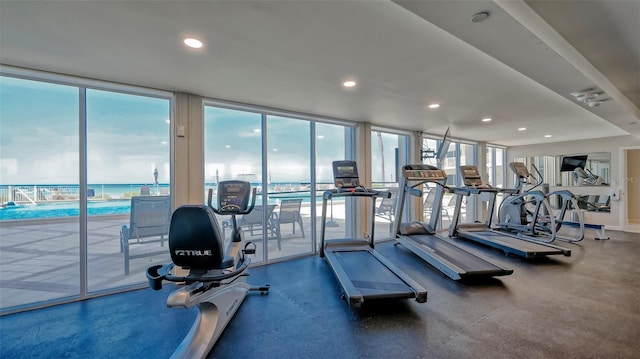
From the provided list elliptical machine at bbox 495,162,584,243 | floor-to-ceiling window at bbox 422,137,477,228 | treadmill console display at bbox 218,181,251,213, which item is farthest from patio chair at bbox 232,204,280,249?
elliptical machine at bbox 495,162,584,243

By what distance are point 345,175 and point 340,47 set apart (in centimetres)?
238

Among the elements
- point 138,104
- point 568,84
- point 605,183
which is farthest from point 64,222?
point 605,183

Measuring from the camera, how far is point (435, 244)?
466cm

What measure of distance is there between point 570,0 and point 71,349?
4.69m

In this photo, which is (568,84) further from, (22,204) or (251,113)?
(22,204)

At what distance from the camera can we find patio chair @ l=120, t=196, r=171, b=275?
358 centimetres

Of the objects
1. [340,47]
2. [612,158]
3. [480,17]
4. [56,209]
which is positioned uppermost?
[340,47]

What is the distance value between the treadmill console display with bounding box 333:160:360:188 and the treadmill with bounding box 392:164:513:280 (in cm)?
94

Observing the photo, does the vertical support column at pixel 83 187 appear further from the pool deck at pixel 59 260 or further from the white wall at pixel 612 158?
the white wall at pixel 612 158

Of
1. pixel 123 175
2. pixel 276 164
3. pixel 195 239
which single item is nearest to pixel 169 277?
pixel 195 239

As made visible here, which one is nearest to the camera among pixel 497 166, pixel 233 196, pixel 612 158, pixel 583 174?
pixel 233 196

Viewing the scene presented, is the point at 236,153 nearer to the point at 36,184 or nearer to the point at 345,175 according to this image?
the point at 345,175

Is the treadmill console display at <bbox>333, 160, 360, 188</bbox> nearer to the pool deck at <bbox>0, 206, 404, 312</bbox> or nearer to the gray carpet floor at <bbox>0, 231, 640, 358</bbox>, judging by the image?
the gray carpet floor at <bbox>0, 231, 640, 358</bbox>

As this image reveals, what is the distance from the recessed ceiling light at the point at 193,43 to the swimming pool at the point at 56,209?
2.34m
